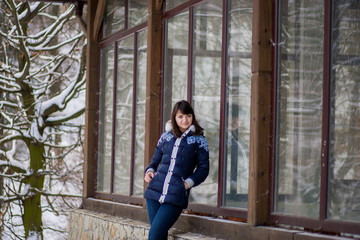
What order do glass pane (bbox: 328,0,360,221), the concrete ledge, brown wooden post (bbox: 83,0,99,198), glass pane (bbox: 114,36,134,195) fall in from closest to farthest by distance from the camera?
1. glass pane (bbox: 328,0,360,221)
2. the concrete ledge
3. glass pane (bbox: 114,36,134,195)
4. brown wooden post (bbox: 83,0,99,198)

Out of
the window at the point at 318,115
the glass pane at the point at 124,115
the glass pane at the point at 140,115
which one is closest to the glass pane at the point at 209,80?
the window at the point at 318,115

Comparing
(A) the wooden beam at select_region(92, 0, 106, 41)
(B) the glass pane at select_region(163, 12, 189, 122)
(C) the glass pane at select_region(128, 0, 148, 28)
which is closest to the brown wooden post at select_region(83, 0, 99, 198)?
(A) the wooden beam at select_region(92, 0, 106, 41)

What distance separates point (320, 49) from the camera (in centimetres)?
505

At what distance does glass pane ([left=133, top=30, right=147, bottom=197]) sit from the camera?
8.59 meters

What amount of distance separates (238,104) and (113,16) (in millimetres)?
4247

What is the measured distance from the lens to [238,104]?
6.24 meters

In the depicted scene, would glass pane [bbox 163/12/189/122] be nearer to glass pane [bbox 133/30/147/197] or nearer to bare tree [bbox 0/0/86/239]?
glass pane [bbox 133/30/147/197]

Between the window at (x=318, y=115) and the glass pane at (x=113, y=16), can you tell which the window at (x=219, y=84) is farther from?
the glass pane at (x=113, y=16)

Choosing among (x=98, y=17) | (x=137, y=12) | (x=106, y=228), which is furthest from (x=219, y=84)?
(x=98, y=17)

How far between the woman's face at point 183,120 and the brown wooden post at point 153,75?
1.88 m

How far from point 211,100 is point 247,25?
3.19 ft

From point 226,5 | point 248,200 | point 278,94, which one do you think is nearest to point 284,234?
point 248,200

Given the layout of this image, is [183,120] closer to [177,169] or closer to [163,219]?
[177,169]

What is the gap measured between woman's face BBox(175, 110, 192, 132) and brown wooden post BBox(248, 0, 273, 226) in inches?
27.8
